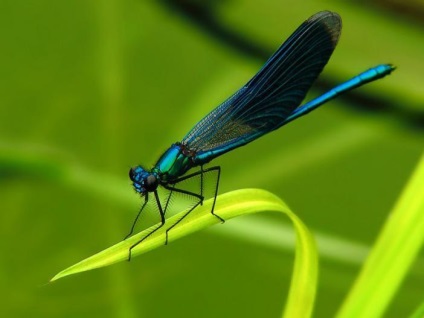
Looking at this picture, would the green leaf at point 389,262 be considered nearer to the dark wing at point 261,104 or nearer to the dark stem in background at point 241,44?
the dark wing at point 261,104

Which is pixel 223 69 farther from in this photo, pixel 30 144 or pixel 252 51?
pixel 30 144

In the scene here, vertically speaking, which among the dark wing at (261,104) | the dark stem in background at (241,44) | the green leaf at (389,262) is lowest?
the green leaf at (389,262)

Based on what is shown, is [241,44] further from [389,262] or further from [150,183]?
[389,262]

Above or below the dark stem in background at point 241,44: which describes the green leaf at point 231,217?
below

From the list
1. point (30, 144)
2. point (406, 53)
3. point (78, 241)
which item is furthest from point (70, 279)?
point (406, 53)

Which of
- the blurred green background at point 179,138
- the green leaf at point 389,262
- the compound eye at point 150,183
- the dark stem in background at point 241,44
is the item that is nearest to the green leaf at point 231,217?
the green leaf at point 389,262

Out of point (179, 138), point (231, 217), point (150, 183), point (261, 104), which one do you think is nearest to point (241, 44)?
point (179, 138)
